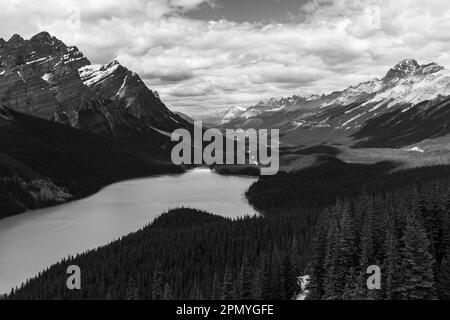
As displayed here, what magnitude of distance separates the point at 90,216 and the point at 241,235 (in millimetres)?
77011

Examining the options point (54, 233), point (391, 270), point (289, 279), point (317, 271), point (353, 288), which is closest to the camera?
point (391, 270)

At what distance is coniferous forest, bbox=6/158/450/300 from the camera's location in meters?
60.2

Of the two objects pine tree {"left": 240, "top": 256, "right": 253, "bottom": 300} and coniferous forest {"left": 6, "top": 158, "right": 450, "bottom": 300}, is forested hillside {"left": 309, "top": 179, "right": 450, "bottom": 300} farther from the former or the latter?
pine tree {"left": 240, "top": 256, "right": 253, "bottom": 300}

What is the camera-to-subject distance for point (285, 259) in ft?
239

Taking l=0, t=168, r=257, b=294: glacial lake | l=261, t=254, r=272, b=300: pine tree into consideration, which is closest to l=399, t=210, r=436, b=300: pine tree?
l=261, t=254, r=272, b=300: pine tree

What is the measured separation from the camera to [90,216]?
183750 mm

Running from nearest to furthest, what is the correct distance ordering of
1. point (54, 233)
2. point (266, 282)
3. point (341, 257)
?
point (341, 257) < point (266, 282) < point (54, 233)

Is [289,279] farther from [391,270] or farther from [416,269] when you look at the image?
[416,269]

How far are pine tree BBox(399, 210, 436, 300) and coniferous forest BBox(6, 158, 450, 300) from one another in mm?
114

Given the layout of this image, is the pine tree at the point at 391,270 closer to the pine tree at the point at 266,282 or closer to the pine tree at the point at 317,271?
the pine tree at the point at 317,271

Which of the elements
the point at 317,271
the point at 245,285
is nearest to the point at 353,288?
the point at 317,271

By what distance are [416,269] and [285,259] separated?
20.0 meters

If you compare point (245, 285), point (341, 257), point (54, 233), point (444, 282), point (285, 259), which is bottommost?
point (245, 285)
